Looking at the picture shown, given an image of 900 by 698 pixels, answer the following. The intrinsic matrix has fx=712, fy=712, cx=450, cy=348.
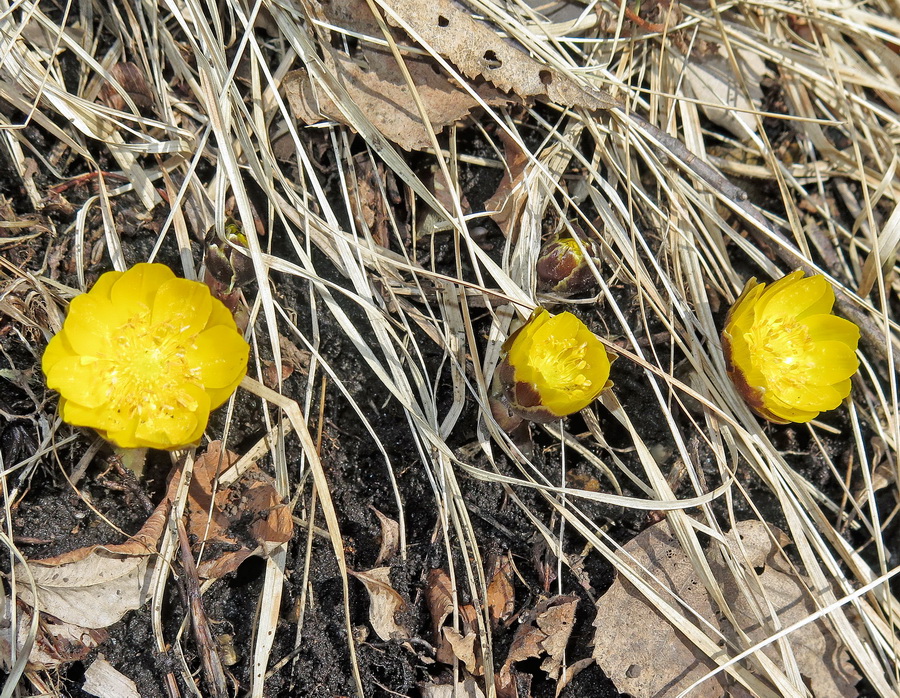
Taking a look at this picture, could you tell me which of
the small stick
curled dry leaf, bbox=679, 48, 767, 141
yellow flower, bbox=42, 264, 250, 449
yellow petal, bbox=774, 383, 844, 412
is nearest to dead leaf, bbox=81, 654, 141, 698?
the small stick

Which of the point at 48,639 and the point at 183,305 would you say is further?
the point at 183,305

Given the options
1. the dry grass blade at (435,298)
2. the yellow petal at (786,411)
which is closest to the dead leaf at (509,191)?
the dry grass blade at (435,298)

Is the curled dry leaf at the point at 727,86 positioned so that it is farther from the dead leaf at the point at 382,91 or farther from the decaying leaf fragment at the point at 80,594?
the decaying leaf fragment at the point at 80,594

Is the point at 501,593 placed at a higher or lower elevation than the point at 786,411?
lower

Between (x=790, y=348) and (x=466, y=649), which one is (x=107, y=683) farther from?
(x=790, y=348)

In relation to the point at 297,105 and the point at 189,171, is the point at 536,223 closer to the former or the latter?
the point at 297,105

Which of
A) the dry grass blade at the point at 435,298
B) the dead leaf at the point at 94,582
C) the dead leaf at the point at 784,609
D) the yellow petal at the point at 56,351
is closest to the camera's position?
the yellow petal at the point at 56,351

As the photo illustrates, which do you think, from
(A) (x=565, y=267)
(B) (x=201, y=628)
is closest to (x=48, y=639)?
(B) (x=201, y=628)
